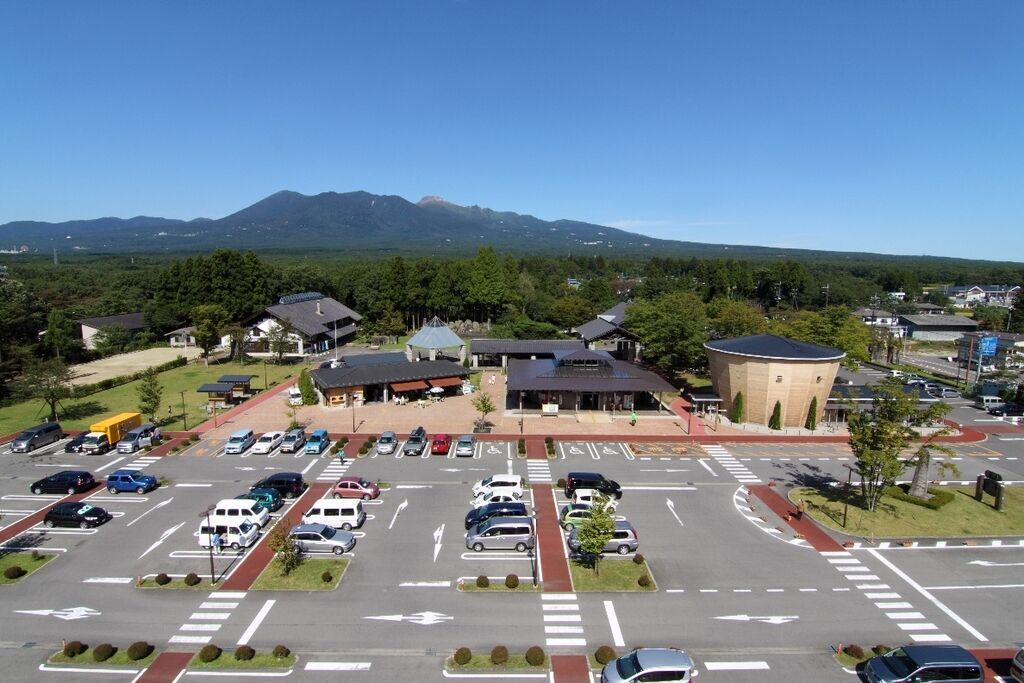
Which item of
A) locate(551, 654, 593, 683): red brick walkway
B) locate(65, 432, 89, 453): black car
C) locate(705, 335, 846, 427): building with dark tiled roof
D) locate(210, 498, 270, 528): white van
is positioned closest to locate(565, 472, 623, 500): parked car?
locate(551, 654, 593, 683): red brick walkway

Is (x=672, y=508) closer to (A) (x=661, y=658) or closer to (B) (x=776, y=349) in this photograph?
(A) (x=661, y=658)

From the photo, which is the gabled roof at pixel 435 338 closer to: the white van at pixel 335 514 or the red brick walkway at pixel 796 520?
the white van at pixel 335 514

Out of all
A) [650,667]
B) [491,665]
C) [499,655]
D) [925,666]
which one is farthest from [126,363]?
[925,666]

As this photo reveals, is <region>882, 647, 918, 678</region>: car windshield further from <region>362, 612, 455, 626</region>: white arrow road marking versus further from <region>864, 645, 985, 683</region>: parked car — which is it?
<region>362, 612, 455, 626</region>: white arrow road marking

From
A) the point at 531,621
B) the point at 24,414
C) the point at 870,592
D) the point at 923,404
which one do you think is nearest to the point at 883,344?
the point at 923,404

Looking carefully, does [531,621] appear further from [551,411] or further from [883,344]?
[883,344]

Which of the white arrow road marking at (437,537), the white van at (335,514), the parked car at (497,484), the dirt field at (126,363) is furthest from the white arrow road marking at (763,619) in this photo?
the dirt field at (126,363)
